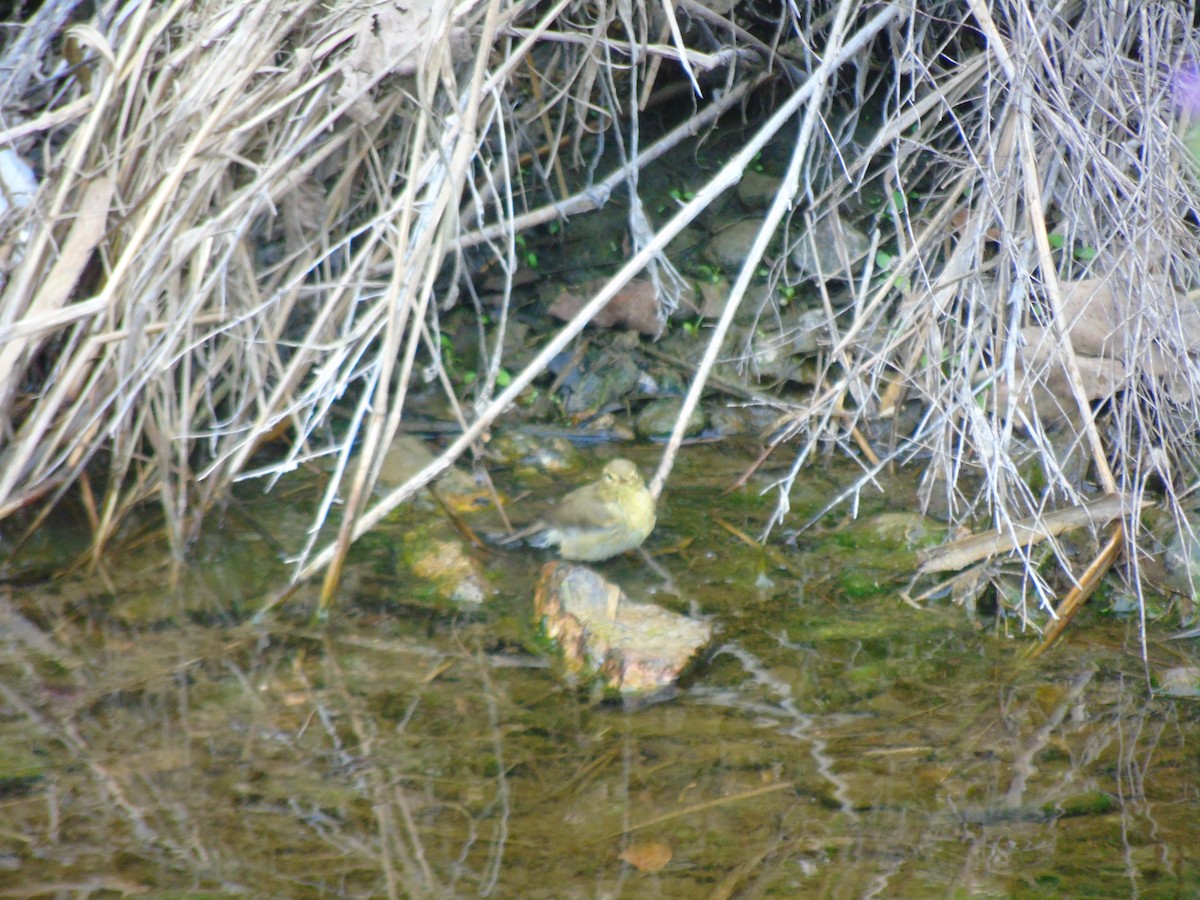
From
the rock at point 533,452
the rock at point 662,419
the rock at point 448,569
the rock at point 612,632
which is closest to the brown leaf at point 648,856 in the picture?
the rock at point 612,632

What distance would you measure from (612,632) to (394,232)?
5.15 feet

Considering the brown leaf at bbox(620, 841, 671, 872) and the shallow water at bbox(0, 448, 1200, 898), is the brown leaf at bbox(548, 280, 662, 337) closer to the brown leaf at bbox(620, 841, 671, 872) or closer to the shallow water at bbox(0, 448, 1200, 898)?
the shallow water at bbox(0, 448, 1200, 898)

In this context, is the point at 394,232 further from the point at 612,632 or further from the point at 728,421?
the point at 728,421

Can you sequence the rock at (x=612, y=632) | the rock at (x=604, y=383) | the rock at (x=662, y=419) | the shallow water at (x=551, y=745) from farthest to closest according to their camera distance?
the rock at (x=604, y=383) < the rock at (x=662, y=419) < the rock at (x=612, y=632) < the shallow water at (x=551, y=745)

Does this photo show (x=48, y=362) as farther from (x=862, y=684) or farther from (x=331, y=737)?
Result: (x=862, y=684)

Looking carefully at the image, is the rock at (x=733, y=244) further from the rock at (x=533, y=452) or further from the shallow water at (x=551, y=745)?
the shallow water at (x=551, y=745)

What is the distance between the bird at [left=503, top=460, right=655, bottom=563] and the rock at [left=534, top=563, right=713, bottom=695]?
0.19 meters

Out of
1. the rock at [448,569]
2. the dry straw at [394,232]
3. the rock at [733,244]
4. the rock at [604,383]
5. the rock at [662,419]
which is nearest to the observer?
the dry straw at [394,232]

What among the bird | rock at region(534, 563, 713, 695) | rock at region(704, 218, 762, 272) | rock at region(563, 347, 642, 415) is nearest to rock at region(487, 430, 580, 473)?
rock at region(563, 347, 642, 415)

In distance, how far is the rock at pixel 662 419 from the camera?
5.18 metres

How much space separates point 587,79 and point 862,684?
2.66 metres

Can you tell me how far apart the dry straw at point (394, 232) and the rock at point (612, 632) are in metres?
0.59

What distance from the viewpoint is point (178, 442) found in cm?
421

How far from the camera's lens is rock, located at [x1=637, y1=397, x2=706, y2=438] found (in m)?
5.18
